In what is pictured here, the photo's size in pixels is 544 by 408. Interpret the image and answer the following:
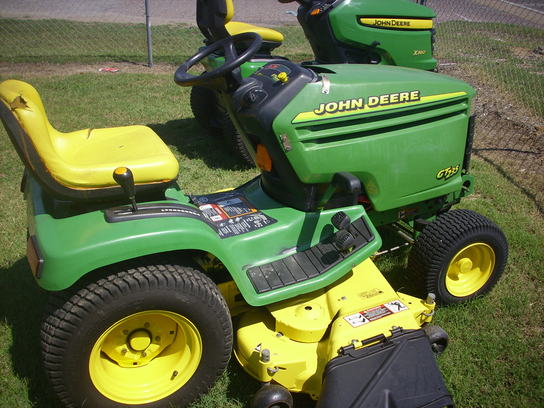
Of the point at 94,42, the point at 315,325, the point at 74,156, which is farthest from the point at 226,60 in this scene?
the point at 94,42

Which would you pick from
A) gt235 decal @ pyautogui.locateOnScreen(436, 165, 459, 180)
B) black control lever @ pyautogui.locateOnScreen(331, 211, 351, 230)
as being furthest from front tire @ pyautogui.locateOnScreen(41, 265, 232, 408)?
gt235 decal @ pyautogui.locateOnScreen(436, 165, 459, 180)

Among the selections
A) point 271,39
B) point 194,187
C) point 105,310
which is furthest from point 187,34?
point 105,310

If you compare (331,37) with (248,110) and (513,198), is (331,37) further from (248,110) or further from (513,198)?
(248,110)

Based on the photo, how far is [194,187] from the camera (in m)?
4.28

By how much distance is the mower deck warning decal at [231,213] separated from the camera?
2.43 meters

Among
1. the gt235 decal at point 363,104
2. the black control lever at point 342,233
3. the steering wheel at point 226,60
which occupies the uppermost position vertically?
the steering wheel at point 226,60

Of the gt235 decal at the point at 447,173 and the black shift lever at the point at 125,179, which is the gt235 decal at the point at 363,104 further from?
the black shift lever at the point at 125,179

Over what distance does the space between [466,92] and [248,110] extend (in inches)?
50.0

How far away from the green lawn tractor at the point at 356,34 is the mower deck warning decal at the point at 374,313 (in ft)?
8.03

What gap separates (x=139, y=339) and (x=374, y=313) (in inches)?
41.8

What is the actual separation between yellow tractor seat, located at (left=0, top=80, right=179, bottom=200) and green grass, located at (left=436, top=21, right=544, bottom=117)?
530 cm

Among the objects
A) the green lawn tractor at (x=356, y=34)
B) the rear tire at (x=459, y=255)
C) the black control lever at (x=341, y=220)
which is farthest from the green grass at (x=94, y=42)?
the black control lever at (x=341, y=220)

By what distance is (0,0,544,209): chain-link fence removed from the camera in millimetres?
5272

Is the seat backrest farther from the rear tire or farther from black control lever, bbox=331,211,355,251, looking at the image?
the rear tire
